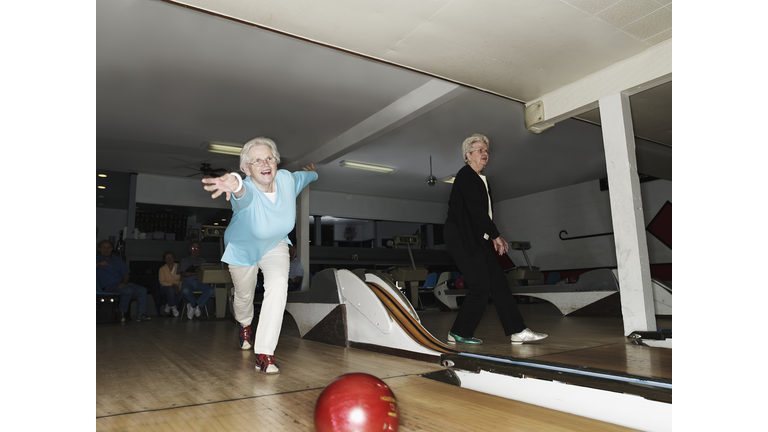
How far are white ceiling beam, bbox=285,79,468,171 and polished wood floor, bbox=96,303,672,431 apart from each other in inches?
104

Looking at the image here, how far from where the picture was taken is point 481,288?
305cm

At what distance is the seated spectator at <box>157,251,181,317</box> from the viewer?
23.7 feet

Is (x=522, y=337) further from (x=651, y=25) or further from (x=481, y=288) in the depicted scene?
(x=651, y=25)

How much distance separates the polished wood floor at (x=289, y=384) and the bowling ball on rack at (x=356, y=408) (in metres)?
0.18

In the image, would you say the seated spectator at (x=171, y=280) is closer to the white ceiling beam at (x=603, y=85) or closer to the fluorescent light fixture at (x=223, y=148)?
the fluorescent light fixture at (x=223, y=148)

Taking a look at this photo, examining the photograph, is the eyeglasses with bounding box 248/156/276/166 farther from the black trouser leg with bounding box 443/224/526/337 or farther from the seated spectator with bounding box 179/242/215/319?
the seated spectator with bounding box 179/242/215/319

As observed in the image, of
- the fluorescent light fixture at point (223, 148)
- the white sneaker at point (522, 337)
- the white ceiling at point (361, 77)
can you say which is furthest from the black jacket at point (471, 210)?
the fluorescent light fixture at point (223, 148)

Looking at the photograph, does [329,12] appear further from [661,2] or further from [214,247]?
[214,247]

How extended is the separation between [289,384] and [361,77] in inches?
146

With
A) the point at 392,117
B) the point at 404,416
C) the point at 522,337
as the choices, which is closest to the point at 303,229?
the point at 392,117
